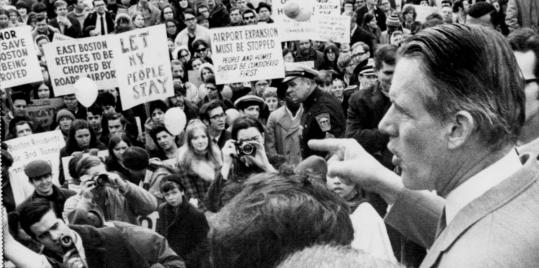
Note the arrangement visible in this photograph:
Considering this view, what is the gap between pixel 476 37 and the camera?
1562 mm

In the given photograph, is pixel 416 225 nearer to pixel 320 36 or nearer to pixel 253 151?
pixel 253 151

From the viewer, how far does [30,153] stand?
7.13 metres

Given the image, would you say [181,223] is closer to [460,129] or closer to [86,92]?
[460,129]

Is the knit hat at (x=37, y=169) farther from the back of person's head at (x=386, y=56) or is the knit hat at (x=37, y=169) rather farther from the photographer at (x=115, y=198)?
the back of person's head at (x=386, y=56)

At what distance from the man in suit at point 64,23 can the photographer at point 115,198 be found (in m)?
7.46

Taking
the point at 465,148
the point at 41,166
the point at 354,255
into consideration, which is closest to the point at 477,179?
the point at 465,148

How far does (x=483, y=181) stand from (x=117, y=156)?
18.1 feet

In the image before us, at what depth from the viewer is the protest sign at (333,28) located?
38.8 ft

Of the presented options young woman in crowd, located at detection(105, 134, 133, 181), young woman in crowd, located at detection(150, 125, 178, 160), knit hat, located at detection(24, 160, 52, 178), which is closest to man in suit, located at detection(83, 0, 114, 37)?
young woman in crowd, located at detection(150, 125, 178, 160)

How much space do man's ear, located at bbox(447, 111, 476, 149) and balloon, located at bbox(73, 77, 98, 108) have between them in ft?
24.9

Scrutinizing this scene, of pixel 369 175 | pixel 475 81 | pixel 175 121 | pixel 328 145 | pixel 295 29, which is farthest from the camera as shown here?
pixel 295 29

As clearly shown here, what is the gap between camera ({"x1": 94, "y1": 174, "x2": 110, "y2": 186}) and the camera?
5.69 meters

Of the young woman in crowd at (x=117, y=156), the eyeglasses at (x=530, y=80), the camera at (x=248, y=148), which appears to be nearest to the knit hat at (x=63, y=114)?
the young woman in crowd at (x=117, y=156)

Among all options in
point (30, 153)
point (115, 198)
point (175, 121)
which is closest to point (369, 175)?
point (115, 198)
